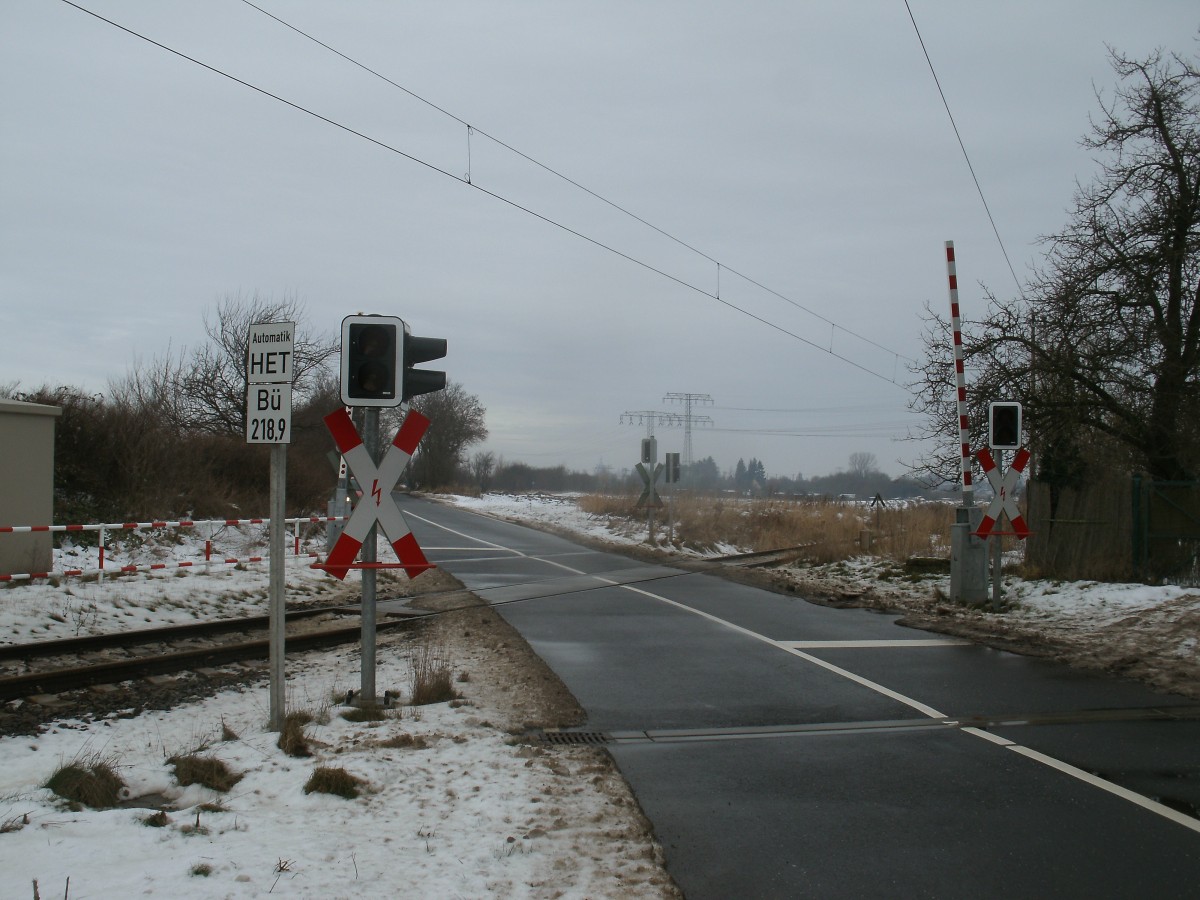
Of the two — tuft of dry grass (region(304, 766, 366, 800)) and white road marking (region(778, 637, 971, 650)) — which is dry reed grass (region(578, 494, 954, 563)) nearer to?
white road marking (region(778, 637, 971, 650))

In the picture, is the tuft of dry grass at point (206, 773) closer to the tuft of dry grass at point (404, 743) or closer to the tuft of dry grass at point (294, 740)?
the tuft of dry grass at point (294, 740)

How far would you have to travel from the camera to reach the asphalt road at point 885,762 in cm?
468

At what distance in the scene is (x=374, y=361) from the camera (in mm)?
7527

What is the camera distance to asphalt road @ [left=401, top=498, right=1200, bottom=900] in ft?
15.3

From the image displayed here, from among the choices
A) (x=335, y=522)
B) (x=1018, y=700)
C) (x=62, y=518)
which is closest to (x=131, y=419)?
(x=62, y=518)

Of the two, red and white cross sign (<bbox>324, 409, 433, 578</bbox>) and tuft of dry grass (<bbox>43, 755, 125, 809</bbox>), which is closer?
tuft of dry grass (<bbox>43, 755, 125, 809</bbox>)

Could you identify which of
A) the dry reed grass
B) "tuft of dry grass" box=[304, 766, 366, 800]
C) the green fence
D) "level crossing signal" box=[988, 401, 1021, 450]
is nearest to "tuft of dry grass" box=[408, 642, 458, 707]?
"tuft of dry grass" box=[304, 766, 366, 800]

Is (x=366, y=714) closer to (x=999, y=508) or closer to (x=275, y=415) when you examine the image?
(x=275, y=415)

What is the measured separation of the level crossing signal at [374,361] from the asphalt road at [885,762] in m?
2.96

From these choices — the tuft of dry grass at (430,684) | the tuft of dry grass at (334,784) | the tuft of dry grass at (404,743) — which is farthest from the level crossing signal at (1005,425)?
the tuft of dry grass at (334,784)

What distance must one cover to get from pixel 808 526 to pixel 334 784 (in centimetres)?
2843

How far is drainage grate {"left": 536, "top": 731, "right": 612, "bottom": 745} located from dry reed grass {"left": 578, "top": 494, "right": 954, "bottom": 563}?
14904 mm

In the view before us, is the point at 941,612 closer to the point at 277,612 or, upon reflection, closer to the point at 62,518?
the point at 277,612

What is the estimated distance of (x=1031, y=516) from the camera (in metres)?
17.5
